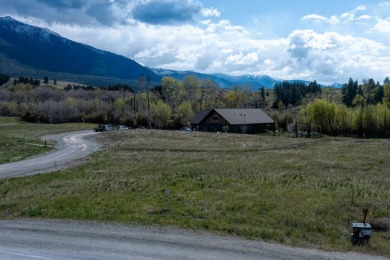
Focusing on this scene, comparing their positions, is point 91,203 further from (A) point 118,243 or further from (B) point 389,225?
(B) point 389,225

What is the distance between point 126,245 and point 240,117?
9338 centimetres

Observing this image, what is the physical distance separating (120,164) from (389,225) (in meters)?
25.9

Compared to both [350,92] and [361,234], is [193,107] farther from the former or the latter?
[361,234]

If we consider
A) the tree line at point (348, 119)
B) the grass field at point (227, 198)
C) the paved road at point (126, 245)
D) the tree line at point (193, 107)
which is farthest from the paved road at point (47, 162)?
the tree line at point (348, 119)

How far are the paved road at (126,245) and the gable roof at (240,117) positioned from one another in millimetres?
86042

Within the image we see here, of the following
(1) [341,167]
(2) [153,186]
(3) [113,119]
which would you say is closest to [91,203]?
(2) [153,186]

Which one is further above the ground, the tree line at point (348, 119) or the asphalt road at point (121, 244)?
the tree line at point (348, 119)

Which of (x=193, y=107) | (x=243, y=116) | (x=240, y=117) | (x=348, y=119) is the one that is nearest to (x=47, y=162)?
(x=240, y=117)

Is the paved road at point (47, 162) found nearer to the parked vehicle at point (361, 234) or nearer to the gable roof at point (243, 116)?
the parked vehicle at point (361, 234)

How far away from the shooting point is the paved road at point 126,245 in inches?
514

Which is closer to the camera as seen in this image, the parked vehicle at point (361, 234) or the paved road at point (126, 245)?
the paved road at point (126, 245)

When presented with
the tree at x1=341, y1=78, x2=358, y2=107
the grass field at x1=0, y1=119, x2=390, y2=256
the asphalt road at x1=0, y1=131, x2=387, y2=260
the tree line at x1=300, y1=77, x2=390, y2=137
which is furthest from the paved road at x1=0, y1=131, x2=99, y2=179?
the tree at x1=341, y1=78, x2=358, y2=107

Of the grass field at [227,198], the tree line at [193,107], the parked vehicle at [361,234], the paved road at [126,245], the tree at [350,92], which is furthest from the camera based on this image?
the tree at [350,92]

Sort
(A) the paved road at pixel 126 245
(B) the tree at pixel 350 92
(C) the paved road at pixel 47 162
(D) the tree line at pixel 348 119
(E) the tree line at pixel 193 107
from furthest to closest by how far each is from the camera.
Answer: (B) the tree at pixel 350 92 → (E) the tree line at pixel 193 107 → (D) the tree line at pixel 348 119 → (C) the paved road at pixel 47 162 → (A) the paved road at pixel 126 245
